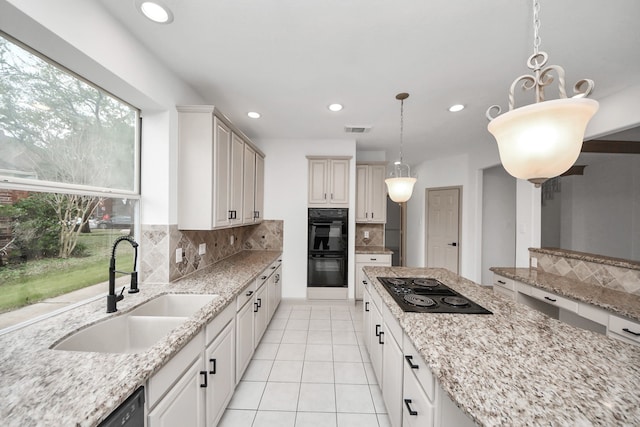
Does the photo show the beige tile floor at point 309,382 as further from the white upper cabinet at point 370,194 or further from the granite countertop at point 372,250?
the white upper cabinet at point 370,194

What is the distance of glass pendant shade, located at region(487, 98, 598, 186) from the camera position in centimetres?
85

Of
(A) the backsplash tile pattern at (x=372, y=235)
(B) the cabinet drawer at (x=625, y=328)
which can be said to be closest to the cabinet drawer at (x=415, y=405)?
(B) the cabinet drawer at (x=625, y=328)

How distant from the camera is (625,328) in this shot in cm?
168

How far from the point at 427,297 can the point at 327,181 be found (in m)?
2.48

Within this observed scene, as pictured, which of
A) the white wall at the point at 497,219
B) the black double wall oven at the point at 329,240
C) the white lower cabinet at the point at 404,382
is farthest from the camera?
the white wall at the point at 497,219

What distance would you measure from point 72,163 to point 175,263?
1001 millimetres

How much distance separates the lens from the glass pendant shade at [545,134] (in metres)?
0.85

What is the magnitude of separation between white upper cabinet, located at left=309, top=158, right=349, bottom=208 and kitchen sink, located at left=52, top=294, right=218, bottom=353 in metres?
2.37

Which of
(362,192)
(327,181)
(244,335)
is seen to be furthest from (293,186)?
(244,335)

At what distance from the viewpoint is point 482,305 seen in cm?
159

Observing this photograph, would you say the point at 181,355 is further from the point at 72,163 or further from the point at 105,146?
the point at 105,146

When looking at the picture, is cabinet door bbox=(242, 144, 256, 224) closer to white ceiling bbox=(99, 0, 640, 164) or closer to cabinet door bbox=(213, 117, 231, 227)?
cabinet door bbox=(213, 117, 231, 227)

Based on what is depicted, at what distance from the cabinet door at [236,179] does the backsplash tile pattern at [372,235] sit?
2422 millimetres

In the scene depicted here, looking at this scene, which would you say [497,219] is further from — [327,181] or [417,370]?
[417,370]
